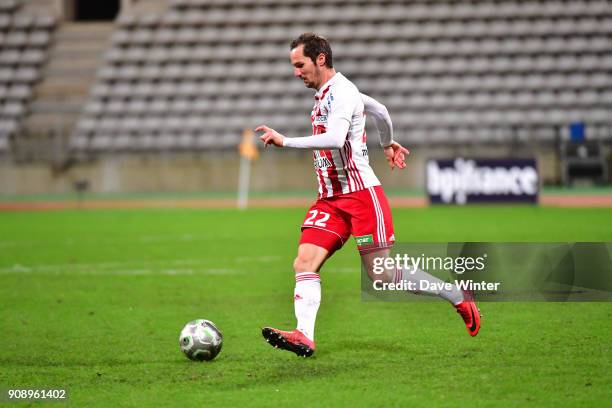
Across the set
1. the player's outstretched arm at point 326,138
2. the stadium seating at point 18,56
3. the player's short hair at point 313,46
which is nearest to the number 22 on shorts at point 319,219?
the player's outstretched arm at point 326,138

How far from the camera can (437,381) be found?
5.59m

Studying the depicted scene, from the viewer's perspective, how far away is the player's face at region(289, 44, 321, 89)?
20.9 ft

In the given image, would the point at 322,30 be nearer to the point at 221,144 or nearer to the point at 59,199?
the point at 221,144

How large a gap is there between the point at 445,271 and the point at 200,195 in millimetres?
22624

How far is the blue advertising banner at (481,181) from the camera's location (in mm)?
21516

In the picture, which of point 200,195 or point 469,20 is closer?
point 200,195

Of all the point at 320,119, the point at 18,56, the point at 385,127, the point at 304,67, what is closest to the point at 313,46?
the point at 304,67

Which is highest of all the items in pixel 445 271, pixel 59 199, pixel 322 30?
pixel 322 30

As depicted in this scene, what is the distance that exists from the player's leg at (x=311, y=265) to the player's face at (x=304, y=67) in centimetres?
83

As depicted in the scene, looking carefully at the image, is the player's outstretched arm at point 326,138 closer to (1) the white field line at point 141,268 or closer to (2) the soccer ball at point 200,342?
(2) the soccer ball at point 200,342

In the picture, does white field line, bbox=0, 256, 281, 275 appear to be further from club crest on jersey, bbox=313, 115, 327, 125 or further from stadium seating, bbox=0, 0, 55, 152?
stadium seating, bbox=0, 0, 55, 152

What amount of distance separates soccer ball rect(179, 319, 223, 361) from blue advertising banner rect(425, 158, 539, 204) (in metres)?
15.8

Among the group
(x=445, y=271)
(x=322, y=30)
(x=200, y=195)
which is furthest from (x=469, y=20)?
(x=445, y=271)

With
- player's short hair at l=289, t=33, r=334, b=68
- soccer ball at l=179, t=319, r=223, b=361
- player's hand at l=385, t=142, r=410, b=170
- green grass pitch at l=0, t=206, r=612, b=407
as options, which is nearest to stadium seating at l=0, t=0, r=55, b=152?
green grass pitch at l=0, t=206, r=612, b=407
